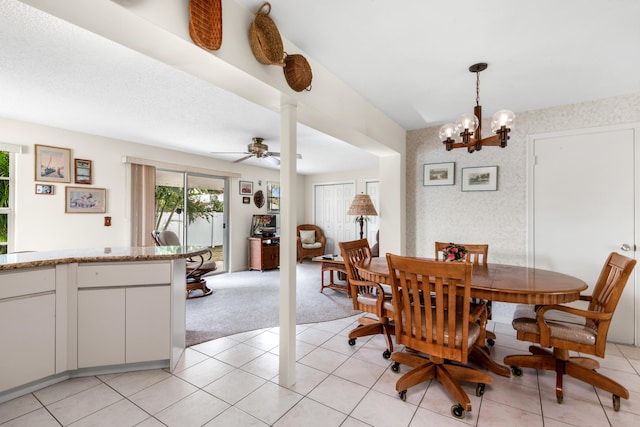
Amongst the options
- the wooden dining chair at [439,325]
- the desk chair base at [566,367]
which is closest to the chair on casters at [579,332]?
the desk chair base at [566,367]

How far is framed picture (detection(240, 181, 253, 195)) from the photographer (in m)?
6.11

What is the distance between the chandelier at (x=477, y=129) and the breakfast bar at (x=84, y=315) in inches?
91.7

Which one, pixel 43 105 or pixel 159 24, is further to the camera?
pixel 43 105

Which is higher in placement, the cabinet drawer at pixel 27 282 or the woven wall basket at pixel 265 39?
the woven wall basket at pixel 265 39

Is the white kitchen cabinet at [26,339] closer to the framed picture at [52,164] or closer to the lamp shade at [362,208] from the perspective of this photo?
the framed picture at [52,164]

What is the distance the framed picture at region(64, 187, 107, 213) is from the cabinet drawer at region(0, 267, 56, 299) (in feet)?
7.42

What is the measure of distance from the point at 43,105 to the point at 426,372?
164 inches

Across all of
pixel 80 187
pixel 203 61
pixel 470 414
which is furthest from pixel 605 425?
pixel 80 187

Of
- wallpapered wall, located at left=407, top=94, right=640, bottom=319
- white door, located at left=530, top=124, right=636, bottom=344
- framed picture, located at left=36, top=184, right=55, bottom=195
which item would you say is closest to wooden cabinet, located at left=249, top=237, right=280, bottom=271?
wallpapered wall, located at left=407, top=94, right=640, bottom=319

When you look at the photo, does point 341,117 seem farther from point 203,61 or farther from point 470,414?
point 470,414

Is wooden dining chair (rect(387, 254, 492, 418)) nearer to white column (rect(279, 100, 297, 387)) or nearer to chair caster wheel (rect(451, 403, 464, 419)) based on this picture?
chair caster wheel (rect(451, 403, 464, 419))

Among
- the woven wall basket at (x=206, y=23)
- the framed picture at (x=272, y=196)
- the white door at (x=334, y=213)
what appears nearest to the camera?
the woven wall basket at (x=206, y=23)

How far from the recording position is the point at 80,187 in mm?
3803

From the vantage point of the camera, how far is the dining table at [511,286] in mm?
1792
